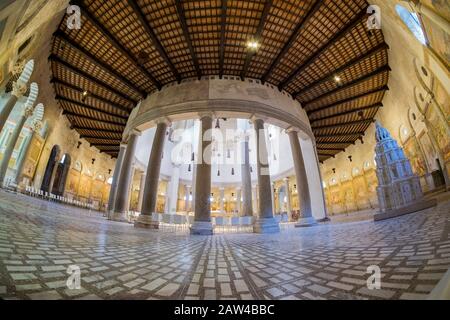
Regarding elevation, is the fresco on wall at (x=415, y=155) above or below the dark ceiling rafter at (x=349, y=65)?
below

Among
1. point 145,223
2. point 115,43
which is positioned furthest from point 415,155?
point 115,43

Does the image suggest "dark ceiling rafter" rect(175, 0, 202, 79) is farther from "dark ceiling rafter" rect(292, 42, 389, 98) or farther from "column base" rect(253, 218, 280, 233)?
"column base" rect(253, 218, 280, 233)

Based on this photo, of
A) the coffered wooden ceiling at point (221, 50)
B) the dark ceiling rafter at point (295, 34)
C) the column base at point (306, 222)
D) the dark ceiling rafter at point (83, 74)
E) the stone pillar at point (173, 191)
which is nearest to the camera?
the dark ceiling rafter at point (295, 34)

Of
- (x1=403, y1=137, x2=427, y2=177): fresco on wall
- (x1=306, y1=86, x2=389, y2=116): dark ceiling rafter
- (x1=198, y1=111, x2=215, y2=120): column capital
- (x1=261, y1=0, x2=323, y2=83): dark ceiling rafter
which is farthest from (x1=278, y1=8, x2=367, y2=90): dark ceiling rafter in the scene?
(x1=403, y1=137, x2=427, y2=177): fresco on wall

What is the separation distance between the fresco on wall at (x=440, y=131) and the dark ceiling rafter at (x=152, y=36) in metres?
15.1

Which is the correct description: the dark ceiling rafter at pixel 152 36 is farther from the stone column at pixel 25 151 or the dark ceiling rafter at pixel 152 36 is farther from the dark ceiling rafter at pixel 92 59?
the stone column at pixel 25 151

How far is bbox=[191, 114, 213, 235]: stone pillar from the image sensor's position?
8.00m

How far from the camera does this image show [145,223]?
28.9 feet

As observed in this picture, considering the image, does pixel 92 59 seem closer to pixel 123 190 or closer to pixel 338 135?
pixel 123 190

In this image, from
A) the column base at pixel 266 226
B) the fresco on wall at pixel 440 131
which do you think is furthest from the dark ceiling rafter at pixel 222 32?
the fresco on wall at pixel 440 131

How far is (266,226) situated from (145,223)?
586cm

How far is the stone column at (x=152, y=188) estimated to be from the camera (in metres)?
8.90
